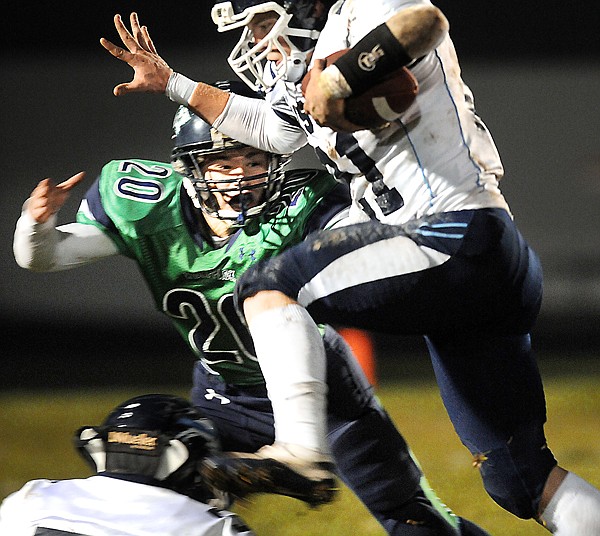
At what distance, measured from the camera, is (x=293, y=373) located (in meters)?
1.54

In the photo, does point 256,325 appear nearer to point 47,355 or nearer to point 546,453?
point 546,453

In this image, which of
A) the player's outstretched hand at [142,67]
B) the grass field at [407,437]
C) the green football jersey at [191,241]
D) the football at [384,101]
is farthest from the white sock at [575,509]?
the player's outstretched hand at [142,67]

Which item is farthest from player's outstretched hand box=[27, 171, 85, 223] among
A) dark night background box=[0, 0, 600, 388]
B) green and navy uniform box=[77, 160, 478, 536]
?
dark night background box=[0, 0, 600, 388]

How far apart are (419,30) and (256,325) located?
0.49 meters

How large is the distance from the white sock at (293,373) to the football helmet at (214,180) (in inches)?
27.5

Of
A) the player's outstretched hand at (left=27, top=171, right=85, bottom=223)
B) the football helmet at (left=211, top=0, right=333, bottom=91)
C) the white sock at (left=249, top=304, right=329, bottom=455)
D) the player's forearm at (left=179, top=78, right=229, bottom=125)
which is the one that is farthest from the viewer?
the player's forearm at (left=179, top=78, right=229, bottom=125)

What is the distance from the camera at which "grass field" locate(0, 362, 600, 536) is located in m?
Answer: 2.80

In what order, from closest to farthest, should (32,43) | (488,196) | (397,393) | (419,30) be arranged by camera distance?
(419,30) → (488,196) → (397,393) → (32,43)

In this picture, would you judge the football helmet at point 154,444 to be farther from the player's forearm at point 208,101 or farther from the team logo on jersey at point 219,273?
the player's forearm at point 208,101

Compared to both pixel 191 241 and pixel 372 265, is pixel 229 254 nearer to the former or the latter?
pixel 191 241

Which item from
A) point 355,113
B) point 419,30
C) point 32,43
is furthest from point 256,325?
point 32,43

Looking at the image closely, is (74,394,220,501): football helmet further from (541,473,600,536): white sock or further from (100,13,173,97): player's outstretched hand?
(100,13,173,97): player's outstretched hand

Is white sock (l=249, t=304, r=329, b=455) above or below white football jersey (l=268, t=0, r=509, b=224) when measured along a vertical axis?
below

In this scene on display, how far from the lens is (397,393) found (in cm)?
308
